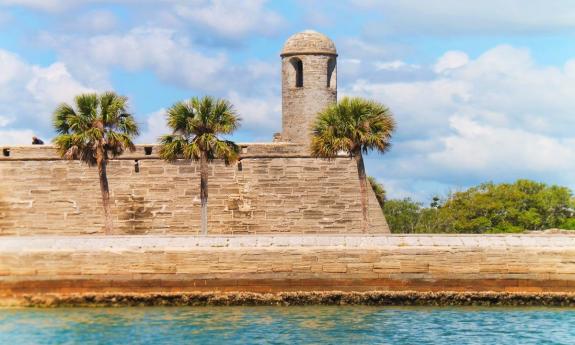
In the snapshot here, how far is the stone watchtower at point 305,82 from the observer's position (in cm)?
3572

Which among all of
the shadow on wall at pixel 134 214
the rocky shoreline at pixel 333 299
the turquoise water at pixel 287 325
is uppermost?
the shadow on wall at pixel 134 214

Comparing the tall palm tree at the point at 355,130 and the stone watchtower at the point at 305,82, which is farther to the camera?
the stone watchtower at the point at 305,82

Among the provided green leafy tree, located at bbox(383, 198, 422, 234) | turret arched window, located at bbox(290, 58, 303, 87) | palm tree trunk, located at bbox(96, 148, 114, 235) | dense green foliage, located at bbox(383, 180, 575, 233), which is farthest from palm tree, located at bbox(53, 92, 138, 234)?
green leafy tree, located at bbox(383, 198, 422, 234)

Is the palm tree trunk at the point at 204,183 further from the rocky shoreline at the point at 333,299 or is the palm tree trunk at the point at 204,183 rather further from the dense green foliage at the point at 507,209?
the dense green foliage at the point at 507,209

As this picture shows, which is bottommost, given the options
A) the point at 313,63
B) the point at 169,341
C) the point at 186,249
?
the point at 169,341

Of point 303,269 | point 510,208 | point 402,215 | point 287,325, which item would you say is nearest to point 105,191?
point 303,269

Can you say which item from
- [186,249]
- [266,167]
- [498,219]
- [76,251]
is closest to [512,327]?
[186,249]

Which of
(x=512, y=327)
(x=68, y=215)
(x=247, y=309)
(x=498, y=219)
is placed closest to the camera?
(x=512, y=327)

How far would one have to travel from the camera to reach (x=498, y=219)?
5003cm

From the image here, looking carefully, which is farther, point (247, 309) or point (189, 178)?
point (189, 178)

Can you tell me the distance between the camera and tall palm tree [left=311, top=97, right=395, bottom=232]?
32.2m

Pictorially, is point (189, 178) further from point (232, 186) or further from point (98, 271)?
point (98, 271)

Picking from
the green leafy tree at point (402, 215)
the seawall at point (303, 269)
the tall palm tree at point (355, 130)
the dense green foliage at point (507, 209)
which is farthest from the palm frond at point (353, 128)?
the green leafy tree at point (402, 215)

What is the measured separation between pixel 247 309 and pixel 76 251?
13.5 ft
